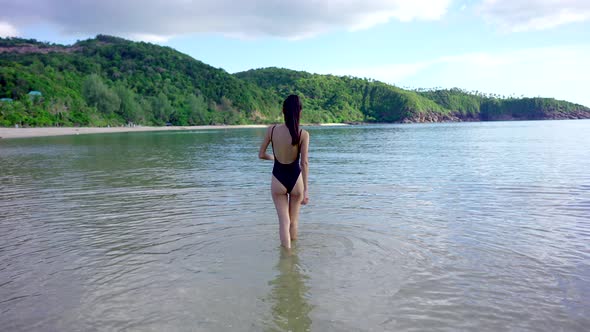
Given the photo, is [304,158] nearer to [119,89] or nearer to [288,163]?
[288,163]

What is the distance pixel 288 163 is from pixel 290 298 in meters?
2.08

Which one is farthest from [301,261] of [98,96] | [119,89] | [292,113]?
[119,89]

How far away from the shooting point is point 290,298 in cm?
482

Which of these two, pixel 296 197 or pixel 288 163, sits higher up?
pixel 288 163

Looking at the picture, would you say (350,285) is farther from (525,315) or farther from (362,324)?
(525,315)

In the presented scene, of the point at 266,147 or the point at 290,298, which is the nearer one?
the point at 290,298

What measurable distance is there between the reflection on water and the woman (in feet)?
2.51

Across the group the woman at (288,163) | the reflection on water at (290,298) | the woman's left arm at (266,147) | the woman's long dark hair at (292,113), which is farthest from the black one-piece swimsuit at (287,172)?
the reflection on water at (290,298)

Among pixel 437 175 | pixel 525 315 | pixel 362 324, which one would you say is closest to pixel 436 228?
pixel 525 315

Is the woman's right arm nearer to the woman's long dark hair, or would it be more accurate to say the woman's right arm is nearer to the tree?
the woman's long dark hair

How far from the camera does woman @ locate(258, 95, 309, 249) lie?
227 inches

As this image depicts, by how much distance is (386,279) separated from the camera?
5.39 m

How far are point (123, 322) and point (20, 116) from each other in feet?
279

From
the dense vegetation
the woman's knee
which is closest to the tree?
the dense vegetation
